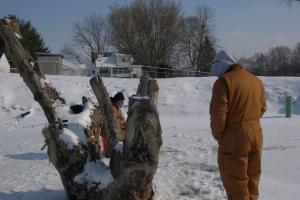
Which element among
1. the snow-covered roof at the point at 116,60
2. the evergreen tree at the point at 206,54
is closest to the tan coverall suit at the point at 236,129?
the snow-covered roof at the point at 116,60

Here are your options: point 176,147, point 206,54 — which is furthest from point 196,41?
point 176,147

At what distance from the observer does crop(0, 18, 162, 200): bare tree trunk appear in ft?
15.5

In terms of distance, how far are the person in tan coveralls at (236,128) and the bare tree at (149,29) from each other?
52490mm

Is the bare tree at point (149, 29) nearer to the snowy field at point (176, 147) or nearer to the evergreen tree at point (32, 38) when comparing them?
the evergreen tree at point (32, 38)

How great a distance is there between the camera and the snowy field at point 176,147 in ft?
19.8

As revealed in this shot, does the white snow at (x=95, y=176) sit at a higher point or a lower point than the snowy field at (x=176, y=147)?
higher

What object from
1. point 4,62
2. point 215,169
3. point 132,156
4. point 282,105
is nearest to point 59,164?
point 132,156

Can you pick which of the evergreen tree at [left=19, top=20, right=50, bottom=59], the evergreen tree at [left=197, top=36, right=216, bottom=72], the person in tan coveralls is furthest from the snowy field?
the evergreen tree at [left=197, top=36, right=216, bottom=72]

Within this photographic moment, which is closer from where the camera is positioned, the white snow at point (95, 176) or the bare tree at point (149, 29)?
the white snow at point (95, 176)

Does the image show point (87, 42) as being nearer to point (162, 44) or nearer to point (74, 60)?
point (74, 60)

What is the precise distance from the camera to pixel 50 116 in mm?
5629

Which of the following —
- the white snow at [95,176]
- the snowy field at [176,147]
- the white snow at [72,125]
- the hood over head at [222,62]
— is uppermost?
the hood over head at [222,62]

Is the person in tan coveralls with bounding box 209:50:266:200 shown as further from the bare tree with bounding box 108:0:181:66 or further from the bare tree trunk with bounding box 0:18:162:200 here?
the bare tree with bounding box 108:0:181:66

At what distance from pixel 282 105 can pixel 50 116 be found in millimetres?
16006
